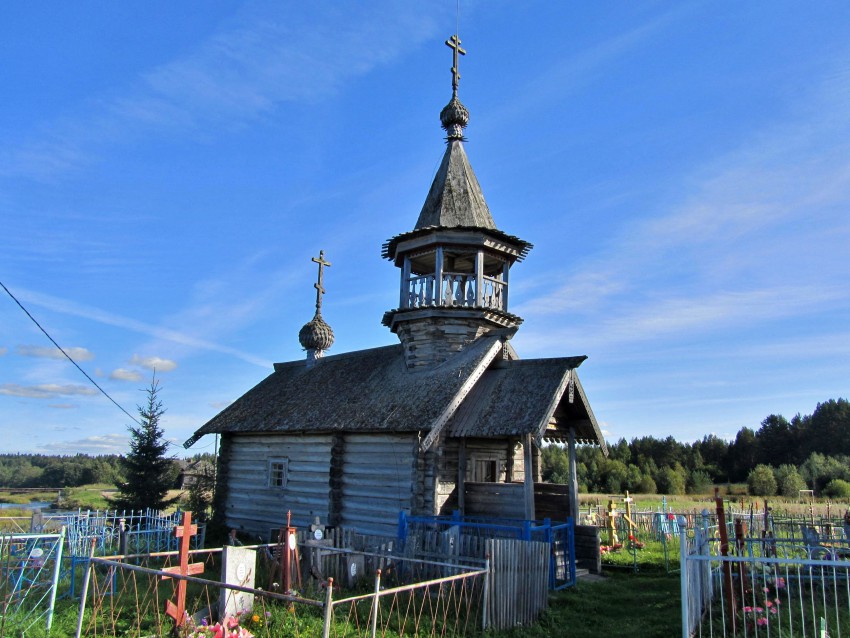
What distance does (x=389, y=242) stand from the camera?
2105 centimetres

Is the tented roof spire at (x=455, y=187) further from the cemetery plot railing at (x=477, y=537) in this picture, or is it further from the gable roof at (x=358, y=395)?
the cemetery plot railing at (x=477, y=537)

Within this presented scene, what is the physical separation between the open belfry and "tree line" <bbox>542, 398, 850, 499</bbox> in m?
42.0

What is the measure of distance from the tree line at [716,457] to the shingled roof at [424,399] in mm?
41540

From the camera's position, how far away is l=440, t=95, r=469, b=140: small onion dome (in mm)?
22906

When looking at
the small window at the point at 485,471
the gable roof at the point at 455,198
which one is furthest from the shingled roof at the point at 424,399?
the gable roof at the point at 455,198

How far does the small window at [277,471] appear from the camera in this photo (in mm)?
20969

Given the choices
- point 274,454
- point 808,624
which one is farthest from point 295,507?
point 808,624

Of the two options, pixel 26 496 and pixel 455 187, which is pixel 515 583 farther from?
pixel 26 496

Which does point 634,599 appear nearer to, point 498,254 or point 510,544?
point 510,544

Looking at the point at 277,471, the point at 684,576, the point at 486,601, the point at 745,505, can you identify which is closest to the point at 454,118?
the point at 277,471

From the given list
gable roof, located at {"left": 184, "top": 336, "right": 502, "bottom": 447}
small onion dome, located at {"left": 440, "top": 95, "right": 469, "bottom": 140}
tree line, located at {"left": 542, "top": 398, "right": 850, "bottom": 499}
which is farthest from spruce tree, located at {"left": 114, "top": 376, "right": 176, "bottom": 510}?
tree line, located at {"left": 542, "top": 398, "right": 850, "bottom": 499}

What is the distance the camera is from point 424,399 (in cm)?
1745

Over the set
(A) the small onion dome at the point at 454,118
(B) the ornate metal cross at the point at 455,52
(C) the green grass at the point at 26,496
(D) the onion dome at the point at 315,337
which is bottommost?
(C) the green grass at the point at 26,496

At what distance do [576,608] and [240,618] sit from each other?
6668 mm
